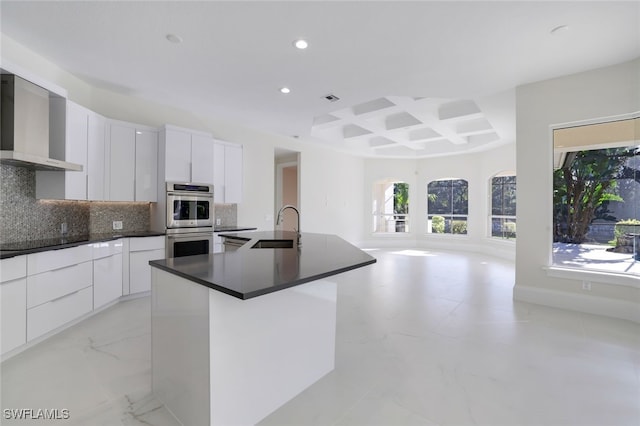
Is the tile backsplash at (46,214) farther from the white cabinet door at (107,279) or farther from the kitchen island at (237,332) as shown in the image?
the kitchen island at (237,332)

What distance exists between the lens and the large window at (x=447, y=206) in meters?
8.96

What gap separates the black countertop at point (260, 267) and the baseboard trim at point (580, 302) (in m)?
2.99

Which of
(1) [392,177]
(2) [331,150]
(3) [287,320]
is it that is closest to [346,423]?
(3) [287,320]

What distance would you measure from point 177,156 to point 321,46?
8.63 feet

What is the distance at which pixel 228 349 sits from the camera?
5.08 ft

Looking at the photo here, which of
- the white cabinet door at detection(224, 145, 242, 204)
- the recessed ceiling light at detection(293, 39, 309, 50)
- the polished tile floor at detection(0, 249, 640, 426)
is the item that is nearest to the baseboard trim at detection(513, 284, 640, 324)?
the polished tile floor at detection(0, 249, 640, 426)

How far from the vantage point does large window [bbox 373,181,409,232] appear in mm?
9867

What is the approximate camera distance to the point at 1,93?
2.55 m

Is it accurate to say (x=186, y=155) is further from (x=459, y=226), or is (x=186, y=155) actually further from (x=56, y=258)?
(x=459, y=226)

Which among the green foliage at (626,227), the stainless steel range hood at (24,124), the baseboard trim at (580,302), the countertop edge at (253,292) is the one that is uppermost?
the stainless steel range hood at (24,124)

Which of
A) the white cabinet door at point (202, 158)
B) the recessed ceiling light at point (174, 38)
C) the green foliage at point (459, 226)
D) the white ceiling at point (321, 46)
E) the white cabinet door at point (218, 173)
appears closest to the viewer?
the white ceiling at point (321, 46)

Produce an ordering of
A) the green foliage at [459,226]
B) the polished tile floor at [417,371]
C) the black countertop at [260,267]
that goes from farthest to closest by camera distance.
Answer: the green foliage at [459,226]
the polished tile floor at [417,371]
the black countertop at [260,267]

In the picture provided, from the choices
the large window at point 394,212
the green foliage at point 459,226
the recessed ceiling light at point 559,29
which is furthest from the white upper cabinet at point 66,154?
the green foliage at point 459,226

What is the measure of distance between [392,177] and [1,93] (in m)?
8.66
